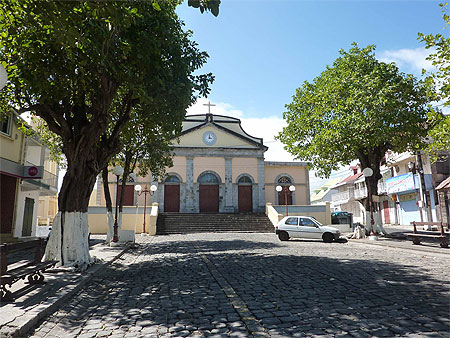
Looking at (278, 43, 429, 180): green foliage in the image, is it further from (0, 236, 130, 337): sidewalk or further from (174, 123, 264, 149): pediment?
(174, 123, 264, 149): pediment

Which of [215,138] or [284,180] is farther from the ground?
[215,138]

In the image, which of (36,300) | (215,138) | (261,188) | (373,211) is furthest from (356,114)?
(215,138)

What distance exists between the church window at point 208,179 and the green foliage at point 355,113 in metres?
14.3

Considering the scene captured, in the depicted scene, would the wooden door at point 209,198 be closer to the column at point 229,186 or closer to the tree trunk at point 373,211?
the column at point 229,186

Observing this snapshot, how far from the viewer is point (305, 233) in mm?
17109

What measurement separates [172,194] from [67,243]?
23.2 metres

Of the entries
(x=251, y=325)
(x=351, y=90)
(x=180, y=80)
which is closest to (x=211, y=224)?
(x=351, y=90)

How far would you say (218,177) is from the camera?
3241 cm

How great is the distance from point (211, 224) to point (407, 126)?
1581 centimetres

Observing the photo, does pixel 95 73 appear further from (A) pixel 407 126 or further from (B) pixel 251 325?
(A) pixel 407 126

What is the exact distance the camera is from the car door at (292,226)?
1736cm

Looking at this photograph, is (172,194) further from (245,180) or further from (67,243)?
(67,243)

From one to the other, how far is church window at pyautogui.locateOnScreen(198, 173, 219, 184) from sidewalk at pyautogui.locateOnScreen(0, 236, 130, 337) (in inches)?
957

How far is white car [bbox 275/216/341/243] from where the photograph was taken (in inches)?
661
